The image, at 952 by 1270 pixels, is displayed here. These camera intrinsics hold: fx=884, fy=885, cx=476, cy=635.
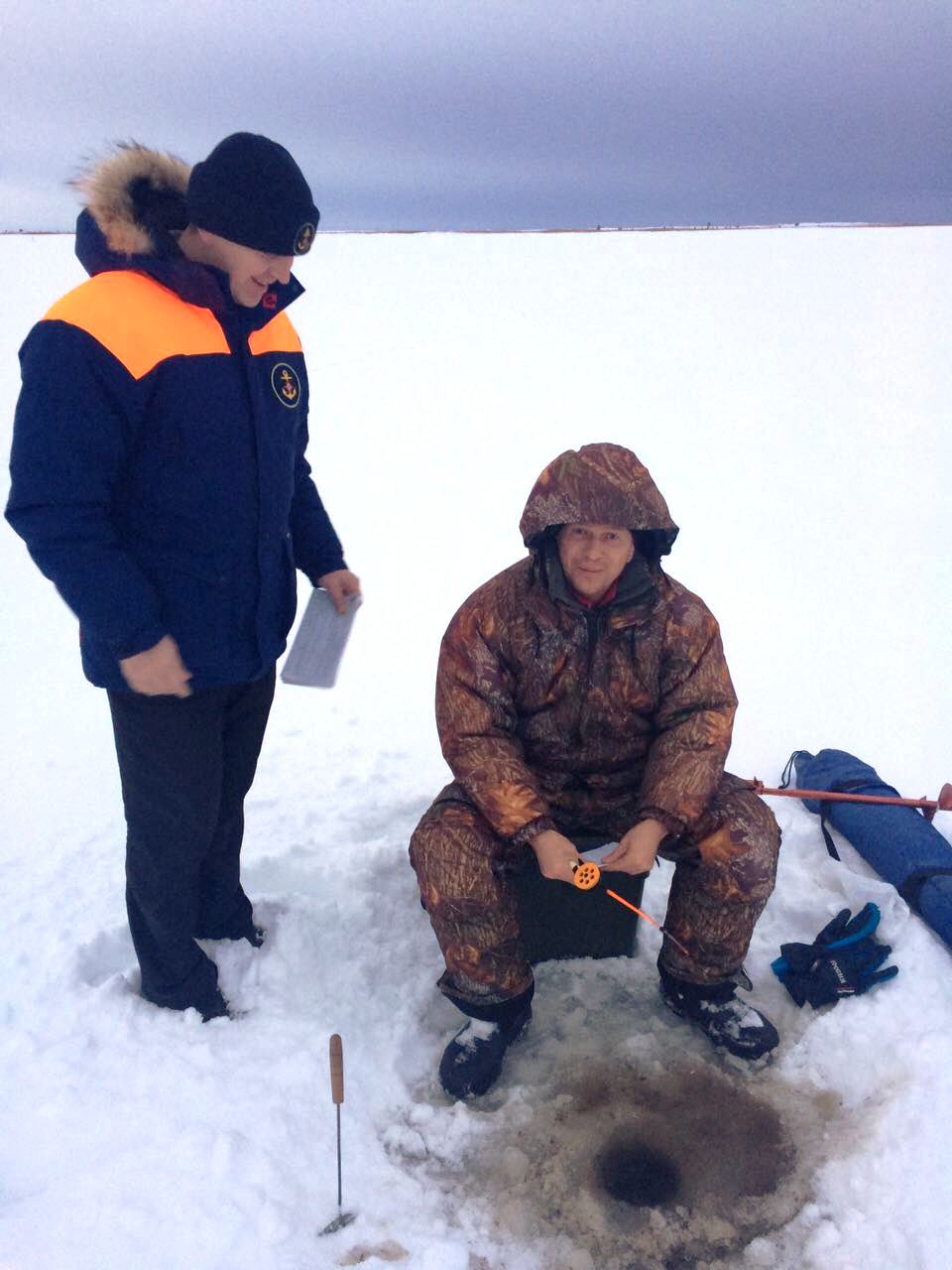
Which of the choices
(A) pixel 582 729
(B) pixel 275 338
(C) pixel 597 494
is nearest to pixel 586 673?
(A) pixel 582 729

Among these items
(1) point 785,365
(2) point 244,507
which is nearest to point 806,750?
(2) point 244,507

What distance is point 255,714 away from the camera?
2.19 meters

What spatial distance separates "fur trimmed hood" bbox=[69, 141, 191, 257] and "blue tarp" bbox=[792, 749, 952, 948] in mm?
2500

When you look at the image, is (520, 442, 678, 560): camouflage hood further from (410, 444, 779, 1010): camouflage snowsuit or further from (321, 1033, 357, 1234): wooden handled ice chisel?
(321, 1033, 357, 1234): wooden handled ice chisel

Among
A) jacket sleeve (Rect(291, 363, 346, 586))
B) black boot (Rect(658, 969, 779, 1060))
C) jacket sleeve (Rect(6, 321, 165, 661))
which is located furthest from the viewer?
jacket sleeve (Rect(291, 363, 346, 586))

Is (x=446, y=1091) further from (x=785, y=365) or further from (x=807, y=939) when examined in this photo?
(x=785, y=365)

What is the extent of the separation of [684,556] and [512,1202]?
13.5 ft

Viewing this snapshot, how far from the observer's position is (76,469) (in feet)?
5.10

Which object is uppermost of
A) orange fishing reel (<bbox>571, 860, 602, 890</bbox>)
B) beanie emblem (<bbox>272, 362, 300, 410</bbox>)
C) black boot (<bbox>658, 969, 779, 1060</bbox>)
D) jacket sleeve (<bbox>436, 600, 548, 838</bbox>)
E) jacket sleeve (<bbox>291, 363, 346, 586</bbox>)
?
beanie emblem (<bbox>272, 362, 300, 410</bbox>)

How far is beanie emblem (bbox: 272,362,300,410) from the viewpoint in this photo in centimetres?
190

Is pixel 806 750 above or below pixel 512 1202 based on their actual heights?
above

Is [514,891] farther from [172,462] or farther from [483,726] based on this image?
[172,462]

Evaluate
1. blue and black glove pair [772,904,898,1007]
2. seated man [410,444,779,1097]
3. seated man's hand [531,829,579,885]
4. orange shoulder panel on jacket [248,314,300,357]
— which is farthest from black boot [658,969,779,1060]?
orange shoulder panel on jacket [248,314,300,357]

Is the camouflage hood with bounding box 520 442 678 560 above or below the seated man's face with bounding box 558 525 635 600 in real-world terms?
above
